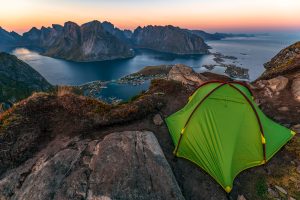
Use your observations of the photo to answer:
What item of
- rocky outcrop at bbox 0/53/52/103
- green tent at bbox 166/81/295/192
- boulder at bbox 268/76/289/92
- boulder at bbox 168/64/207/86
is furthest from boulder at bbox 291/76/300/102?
rocky outcrop at bbox 0/53/52/103

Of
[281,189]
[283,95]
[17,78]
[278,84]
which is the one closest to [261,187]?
[281,189]

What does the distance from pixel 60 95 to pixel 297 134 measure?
16.4m

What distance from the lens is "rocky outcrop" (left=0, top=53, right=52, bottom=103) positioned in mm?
133375

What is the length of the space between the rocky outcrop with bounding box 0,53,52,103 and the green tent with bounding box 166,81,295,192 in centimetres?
14292

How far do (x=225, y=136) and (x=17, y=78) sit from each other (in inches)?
7415

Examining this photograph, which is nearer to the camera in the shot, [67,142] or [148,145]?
[148,145]

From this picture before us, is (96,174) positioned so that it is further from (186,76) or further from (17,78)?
(17,78)

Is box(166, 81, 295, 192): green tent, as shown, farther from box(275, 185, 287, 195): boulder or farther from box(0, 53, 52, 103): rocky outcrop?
box(0, 53, 52, 103): rocky outcrop

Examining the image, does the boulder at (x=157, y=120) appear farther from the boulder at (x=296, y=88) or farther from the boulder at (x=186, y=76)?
the boulder at (x=296, y=88)

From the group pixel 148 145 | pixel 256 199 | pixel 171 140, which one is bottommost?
pixel 256 199

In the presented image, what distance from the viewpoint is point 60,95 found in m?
15.1

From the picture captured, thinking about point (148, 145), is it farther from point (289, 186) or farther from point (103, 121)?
point (289, 186)

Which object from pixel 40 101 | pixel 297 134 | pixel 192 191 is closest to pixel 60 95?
pixel 40 101

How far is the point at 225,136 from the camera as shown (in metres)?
10.5
